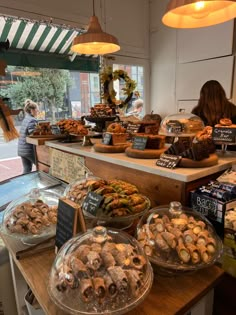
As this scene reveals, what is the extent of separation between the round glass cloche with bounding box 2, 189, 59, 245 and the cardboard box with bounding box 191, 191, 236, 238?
0.66 meters

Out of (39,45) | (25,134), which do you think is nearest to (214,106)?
(25,134)

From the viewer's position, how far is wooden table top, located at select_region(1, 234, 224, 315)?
0.75 m

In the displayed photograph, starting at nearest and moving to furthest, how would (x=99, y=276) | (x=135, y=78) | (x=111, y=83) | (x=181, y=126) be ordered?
(x=99, y=276) → (x=181, y=126) → (x=111, y=83) → (x=135, y=78)

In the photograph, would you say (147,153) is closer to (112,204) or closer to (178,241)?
(112,204)

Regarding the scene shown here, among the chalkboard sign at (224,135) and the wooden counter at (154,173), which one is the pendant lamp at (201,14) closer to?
the chalkboard sign at (224,135)

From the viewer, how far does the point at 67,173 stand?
1950 millimetres

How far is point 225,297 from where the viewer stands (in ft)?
3.62

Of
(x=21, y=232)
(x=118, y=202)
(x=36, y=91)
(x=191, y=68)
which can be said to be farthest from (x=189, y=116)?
(x=36, y=91)

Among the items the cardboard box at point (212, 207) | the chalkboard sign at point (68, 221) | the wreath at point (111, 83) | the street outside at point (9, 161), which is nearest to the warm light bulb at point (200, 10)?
the wreath at point (111, 83)

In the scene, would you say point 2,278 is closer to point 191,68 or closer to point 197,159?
point 197,159

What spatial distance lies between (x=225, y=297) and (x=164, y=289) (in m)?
0.45

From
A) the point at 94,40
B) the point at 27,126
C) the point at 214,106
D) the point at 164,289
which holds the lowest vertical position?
the point at 164,289

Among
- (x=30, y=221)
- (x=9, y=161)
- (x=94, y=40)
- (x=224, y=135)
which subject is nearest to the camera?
(x=30, y=221)

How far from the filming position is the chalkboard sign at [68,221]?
2.99ft
